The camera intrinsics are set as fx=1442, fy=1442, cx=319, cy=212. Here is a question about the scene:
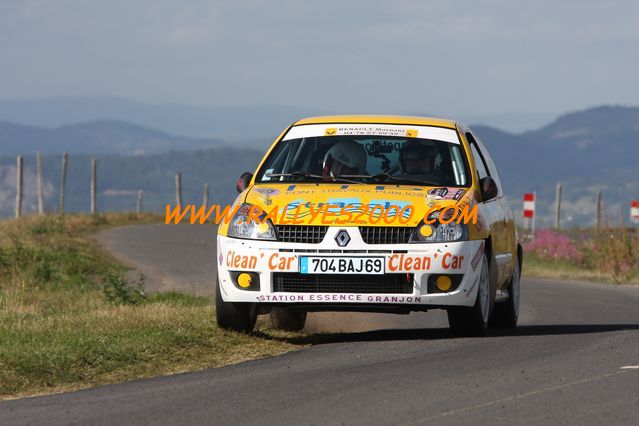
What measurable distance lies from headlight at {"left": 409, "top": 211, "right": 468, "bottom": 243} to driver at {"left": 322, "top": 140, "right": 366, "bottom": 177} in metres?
1.28

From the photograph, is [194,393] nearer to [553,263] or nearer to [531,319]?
[531,319]

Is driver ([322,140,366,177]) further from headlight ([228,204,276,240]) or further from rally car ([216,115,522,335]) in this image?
headlight ([228,204,276,240])

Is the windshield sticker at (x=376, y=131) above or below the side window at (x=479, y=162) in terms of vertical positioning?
Result: above

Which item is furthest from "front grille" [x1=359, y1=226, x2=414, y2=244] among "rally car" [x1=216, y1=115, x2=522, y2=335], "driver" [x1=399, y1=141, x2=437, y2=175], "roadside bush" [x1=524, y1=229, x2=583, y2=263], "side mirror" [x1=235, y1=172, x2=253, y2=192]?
"roadside bush" [x1=524, y1=229, x2=583, y2=263]

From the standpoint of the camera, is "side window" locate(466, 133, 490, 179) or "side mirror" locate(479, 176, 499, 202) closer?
"side mirror" locate(479, 176, 499, 202)

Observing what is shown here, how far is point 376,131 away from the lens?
12.4 metres

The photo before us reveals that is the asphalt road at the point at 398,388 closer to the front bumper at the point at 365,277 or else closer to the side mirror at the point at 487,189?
the front bumper at the point at 365,277

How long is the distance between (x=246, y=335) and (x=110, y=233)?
24.7m

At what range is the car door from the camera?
480 inches

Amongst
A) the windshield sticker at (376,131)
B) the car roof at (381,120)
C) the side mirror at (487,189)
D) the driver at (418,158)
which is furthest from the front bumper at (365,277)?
the car roof at (381,120)

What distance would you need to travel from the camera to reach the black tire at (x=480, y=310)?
11289 mm

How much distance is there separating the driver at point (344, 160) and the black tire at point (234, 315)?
1323mm

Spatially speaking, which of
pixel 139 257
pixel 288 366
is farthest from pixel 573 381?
pixel 139 257

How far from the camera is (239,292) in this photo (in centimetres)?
1109
